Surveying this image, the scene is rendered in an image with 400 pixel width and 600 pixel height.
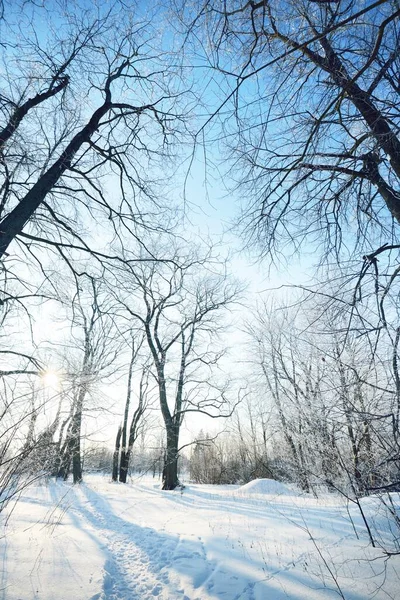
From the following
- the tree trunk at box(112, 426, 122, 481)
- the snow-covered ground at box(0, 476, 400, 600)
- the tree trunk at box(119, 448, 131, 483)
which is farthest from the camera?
the tree trunk at box(112, 426, 122, 481)

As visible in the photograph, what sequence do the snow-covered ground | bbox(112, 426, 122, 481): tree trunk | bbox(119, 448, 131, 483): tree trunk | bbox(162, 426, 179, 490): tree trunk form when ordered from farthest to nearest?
bbox(112, 426, 122, 481): tree trunk
bbox(119, 448, 131, 483): tree trunk
bbox(162, 426, 179, 490): tree trunk
the snow-covered ground

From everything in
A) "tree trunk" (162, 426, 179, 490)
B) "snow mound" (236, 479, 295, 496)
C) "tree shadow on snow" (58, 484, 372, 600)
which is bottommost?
"tree shadow on snow" (58, 484, 372, 600)

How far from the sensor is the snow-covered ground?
99.0 inches

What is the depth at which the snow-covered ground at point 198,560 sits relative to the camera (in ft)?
8.25

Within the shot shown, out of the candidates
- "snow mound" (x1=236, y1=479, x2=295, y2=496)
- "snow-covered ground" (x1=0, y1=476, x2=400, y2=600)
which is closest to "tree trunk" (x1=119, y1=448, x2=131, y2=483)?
"snow mound" (x1=236, y1=479, x2=295, y2=496)

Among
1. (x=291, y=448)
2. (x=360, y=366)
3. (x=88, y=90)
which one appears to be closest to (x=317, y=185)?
(x=360, y=366)

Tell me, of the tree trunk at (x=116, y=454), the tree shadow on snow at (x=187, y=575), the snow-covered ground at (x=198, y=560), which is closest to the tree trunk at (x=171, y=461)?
the snow-covered ground at (x=198, y=560)

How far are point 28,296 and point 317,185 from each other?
491 centimetres

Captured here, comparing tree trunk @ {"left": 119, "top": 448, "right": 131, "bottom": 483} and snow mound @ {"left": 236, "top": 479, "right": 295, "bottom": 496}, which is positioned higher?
tree trunk @ {"left": 119, "top": 448, "right": 131, "bottom": 483}

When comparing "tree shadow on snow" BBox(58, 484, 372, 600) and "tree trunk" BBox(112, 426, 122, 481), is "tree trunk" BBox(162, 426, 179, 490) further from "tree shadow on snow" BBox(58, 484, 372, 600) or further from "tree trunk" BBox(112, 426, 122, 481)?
"tree trunk" BBox(112, 426, 122, 481)

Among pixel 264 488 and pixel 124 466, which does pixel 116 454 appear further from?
pixel 264 488

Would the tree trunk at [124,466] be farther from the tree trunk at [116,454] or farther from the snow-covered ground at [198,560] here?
the snow-covered ground at [198,560]

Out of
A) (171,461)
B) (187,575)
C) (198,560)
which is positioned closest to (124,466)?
(171,461)

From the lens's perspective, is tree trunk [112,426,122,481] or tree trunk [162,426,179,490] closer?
tree trunk [162,426,179,490]
